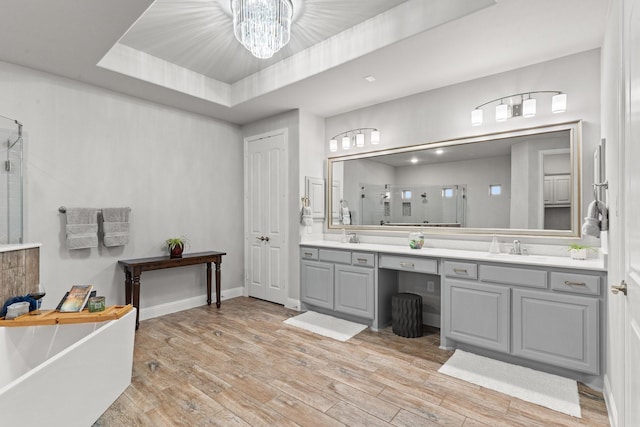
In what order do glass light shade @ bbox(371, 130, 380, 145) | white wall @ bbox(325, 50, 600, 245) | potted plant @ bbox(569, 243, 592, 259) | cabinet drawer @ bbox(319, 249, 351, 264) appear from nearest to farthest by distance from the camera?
potted plant @ bbox(569, 243, 592, 259) → white wall @ bbox(325, 50, 600, 245) → cabinet drawer @ bbox(319, 249, 351, 264) → glass light shade @ bbox(371, 130, 380, 145)

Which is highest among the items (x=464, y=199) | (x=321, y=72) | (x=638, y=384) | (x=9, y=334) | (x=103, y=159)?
(x=321, y=72)

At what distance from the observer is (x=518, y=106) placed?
3.05 metres

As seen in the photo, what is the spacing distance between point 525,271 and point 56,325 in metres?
3.38

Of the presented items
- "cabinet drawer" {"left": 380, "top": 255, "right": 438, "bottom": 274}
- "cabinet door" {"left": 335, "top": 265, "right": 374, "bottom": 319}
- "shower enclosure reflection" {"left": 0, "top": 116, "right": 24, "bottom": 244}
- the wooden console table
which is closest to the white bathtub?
"shower enclosure reflection" {"left": 0, "top": 116, "right": 24, "bottom": 244}

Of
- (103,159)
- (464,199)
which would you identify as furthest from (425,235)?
(103,159)

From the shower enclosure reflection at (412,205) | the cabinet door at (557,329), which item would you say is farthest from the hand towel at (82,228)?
the cabinet door at (557,329)

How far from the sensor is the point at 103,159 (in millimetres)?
3619

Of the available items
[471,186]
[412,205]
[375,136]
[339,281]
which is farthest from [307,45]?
[339,281]

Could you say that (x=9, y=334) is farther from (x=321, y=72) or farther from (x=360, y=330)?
(x=321, y=72)

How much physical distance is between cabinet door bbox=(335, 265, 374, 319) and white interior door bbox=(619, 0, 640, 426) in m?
2.29

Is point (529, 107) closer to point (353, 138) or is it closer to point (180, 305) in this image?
point (353, 138)

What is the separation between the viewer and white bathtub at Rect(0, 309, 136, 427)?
4.28ft

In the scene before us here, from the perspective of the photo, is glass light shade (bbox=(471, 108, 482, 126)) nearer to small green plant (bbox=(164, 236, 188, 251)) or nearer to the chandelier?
the chandelier

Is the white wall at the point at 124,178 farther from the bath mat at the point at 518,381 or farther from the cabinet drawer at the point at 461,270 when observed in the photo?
the bath mat at the point at 518,381
